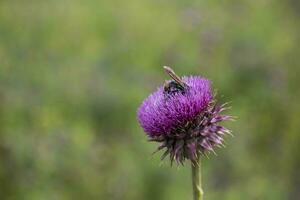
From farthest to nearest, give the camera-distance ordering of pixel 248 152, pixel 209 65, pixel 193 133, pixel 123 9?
pixel 123 9
pixel 209 65
pixel 248 152
pixel 193 133

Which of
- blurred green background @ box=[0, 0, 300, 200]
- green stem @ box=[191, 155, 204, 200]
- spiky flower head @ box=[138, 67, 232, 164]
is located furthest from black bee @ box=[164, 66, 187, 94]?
blurred green background @ box=[0, 0, 300, 200]

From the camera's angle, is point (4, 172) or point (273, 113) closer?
point (4, 172)

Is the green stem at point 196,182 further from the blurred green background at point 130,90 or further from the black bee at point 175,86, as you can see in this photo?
the blurred green background at point 130,90

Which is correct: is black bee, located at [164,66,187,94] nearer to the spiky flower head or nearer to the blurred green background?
the spiky flower head

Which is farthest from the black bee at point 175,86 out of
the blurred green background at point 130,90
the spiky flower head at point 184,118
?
the blurred green background at point 130,90

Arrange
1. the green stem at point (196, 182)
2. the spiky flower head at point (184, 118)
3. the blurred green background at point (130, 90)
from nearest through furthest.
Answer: the green stem at point (196, 182) < the spiky flower head at point (184, 118) < the blurred green background at point (130, 90)

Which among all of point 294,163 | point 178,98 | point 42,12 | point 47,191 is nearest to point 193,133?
point 178,98

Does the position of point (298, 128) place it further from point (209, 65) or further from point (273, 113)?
point (209, 65)
